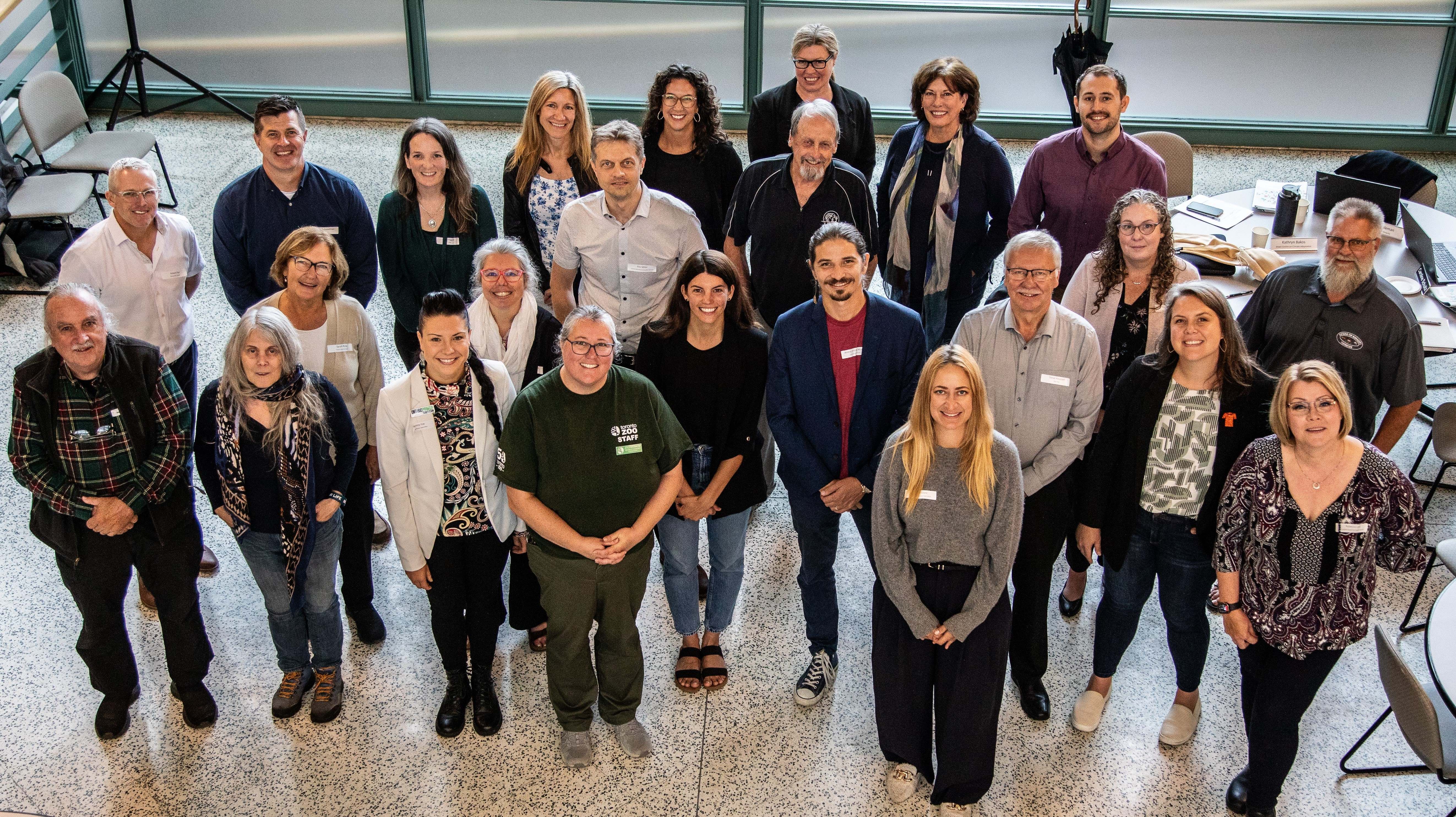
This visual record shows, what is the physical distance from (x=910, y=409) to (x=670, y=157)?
2.15 m

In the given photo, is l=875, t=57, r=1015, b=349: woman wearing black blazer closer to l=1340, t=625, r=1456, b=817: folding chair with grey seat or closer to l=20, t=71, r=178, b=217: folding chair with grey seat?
l=1340, t=625, r=1456, b=817: folding chair with grey seat

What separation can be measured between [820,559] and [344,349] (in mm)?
1854

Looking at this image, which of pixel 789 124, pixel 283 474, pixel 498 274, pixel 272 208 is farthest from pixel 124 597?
pixel 789 124

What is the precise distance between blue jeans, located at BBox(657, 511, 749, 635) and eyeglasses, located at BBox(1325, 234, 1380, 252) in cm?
228

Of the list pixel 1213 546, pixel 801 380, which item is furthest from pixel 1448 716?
pixel 801 380

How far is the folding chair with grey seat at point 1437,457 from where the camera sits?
14.9 feet

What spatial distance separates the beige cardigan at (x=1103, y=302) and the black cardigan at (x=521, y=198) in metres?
2.02

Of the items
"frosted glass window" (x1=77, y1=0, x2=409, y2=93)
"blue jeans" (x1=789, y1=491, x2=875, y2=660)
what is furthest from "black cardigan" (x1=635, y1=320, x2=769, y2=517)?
"frosted glass window" (x1=77, y1=0, x2=409, y2=93)

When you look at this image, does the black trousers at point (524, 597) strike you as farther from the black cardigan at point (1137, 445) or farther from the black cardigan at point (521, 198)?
the black cardigan at point (1137, 445)

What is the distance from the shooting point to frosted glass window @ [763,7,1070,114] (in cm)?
872

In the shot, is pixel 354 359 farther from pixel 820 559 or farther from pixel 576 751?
pixel 820 559

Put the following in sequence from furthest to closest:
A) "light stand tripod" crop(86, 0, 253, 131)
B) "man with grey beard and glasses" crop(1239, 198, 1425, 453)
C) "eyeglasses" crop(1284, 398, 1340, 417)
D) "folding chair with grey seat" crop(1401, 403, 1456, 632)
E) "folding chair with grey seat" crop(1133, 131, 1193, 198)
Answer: "light stand tripod" crop(86, 0, 253, 131) → "folding chair with grey seat" crop(1133, 131, 1193, 198) → "folding chair with grey seat" crop(1401, 403, 1456, 632) → "man with grey beard and glasses" crop(1239, 198, 1425, 453) → "eyeglasses" crop(1284, 398, 1340, 417)

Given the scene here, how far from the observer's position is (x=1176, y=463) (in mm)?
3674

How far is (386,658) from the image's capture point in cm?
438
